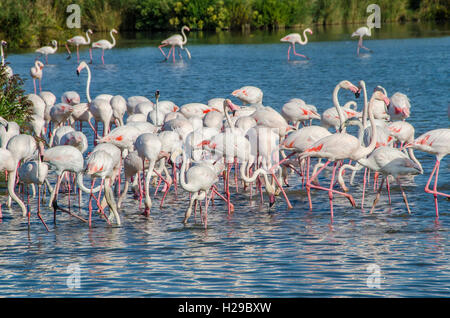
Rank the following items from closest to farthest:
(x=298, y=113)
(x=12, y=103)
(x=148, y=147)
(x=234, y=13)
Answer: (x=148, y=147) < (x=298, y=113) < (x=12, y=103) < (x=234, y=13)

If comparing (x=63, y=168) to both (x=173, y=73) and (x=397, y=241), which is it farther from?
(x=173, y=73)

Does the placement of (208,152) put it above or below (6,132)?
below

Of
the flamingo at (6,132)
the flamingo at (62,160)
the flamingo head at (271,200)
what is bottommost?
the flamingo head at (271,200)

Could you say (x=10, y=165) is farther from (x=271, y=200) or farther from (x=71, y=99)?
(x=71, y=99)

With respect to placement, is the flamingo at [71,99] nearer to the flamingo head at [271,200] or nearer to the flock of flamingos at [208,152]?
the flock of flamingos at [208,152]

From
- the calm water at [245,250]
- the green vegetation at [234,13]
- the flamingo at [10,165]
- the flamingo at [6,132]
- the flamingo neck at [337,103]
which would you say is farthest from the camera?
the green vegetation at [234,13]

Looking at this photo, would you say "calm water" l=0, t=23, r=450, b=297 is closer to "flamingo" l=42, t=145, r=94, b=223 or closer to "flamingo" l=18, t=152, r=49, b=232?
"flamingo" l=18, t=152, r=49, b=232

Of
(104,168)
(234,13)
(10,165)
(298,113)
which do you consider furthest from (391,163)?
(234,13)

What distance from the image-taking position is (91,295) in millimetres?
5750

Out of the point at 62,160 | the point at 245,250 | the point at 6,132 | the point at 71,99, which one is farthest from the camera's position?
the point at 71,99

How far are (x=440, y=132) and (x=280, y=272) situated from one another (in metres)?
2.96

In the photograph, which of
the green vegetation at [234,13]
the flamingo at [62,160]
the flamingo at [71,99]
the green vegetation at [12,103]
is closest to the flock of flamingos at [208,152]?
the flamingo at [62,160]

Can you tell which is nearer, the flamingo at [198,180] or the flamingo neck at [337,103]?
the flamingo at [198,180]
